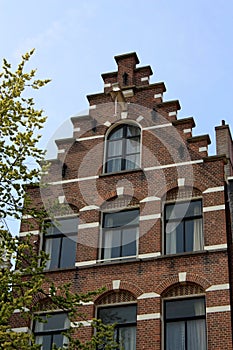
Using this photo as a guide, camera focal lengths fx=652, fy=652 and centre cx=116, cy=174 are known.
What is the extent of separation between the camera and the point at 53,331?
17.5 metres

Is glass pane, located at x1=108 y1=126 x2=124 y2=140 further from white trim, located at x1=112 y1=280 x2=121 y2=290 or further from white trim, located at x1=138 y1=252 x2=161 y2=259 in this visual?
white trim, located at x1=112 y1=280 x2=121 y2=290

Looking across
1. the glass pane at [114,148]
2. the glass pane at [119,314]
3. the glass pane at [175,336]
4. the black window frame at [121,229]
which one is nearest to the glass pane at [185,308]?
the glass pane at [175,336]

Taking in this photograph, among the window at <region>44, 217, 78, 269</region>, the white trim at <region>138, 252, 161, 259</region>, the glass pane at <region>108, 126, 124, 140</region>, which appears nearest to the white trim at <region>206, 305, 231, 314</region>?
the white trim at <region>138, 252, 161, 259</region>

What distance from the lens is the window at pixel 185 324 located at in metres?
16.1

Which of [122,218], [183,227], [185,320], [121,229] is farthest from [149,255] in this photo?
[185,320]

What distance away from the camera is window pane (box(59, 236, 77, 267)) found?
18.7 m

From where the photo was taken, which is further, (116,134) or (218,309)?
(116,134)

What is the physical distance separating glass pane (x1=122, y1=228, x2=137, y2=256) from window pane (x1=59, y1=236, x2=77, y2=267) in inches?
58.8

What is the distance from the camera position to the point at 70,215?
19.6 m

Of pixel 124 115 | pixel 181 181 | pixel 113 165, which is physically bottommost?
pixel 181 181

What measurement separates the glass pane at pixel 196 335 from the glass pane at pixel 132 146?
6.12 meters

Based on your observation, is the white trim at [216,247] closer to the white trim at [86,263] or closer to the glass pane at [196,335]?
the glass pane at [196,335]

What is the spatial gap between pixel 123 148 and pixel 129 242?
3.52m

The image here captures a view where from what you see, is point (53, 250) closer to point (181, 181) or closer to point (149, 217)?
point (149, 217)
